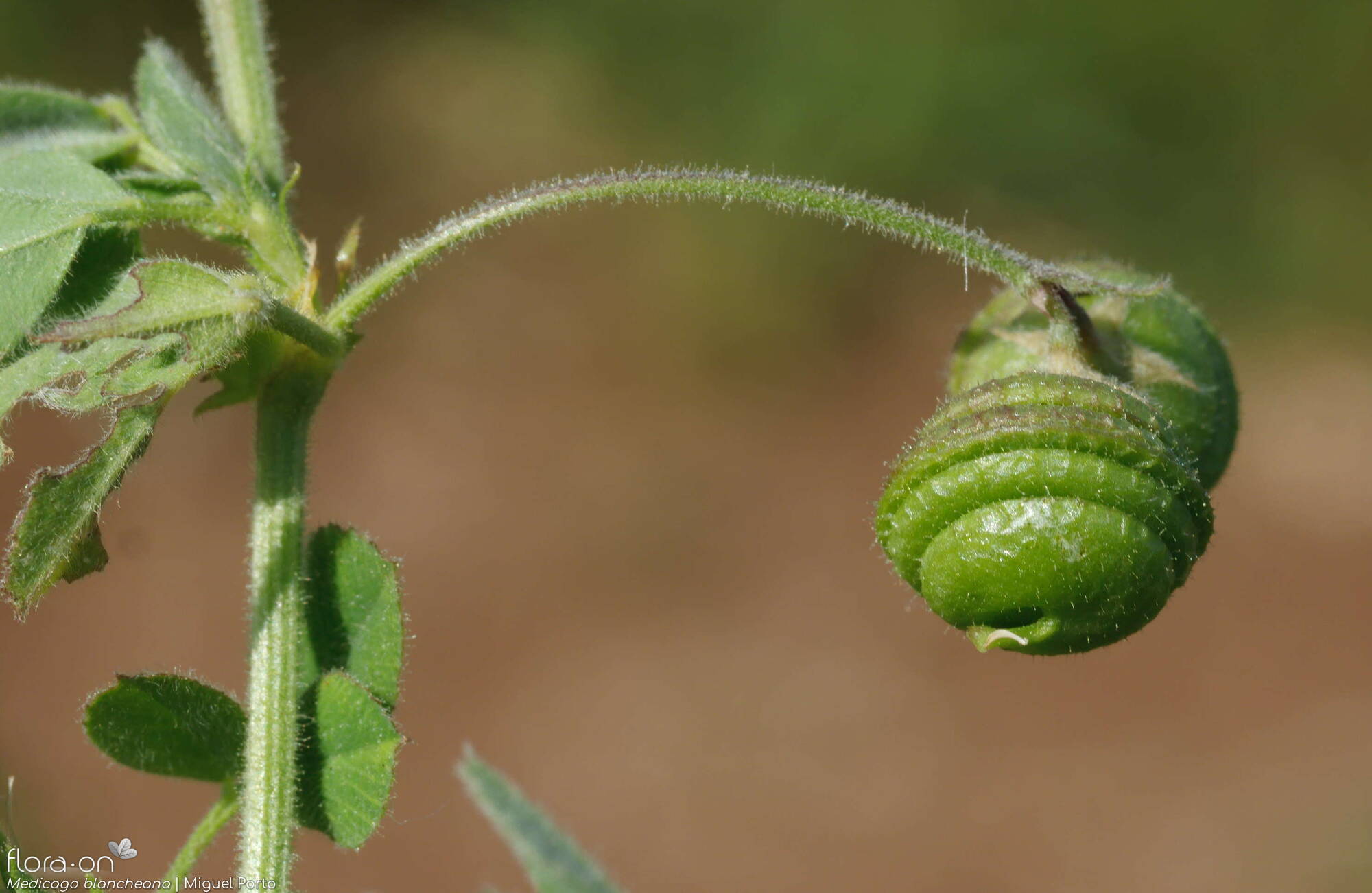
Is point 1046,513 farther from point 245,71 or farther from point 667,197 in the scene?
point 245,71

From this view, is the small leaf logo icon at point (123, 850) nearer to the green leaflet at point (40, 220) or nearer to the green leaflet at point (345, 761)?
the green leaflet at point (345, 761)

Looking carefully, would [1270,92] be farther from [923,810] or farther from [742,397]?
[923,810]

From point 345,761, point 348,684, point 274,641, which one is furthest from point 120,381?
point 345,761

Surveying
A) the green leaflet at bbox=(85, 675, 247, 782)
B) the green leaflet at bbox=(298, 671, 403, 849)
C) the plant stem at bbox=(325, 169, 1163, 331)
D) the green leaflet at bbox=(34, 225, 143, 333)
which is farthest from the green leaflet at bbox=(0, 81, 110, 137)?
the green leaflet at bbox=(298, 671, 403, 849)

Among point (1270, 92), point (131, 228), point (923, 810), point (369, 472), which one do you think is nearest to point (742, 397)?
point (369, 472)

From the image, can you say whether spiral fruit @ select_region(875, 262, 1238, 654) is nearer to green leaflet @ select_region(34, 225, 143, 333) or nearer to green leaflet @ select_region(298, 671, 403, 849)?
green leaflet @ select_region(298, 671, 403, 849)
